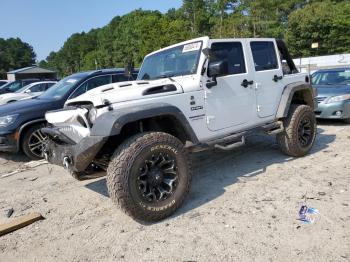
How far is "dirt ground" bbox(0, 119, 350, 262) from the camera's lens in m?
3.10

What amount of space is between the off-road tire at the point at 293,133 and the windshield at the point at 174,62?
6.62 feet

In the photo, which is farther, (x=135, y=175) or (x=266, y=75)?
(x=266, y=75)

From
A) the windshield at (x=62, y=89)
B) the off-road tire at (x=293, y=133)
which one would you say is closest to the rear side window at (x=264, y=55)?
the off-road tire at (x=293, y=133)

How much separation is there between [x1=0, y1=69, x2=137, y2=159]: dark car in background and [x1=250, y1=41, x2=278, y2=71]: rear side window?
6.93ft

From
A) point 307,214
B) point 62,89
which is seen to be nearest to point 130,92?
point 307,214

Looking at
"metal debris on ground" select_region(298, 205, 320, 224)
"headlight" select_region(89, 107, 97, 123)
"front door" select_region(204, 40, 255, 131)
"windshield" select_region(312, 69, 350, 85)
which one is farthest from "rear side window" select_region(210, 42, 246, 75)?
"windshield" select_region(312, 69, 350, 85)

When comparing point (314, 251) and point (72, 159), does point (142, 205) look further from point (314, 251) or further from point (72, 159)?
point (314, 251)

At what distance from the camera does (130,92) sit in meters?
3.71

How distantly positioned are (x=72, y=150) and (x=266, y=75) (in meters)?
3.05

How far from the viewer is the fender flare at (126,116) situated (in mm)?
3354

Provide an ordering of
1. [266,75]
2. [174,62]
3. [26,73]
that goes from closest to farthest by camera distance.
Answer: [174,62] < [266,75] < [26,73]

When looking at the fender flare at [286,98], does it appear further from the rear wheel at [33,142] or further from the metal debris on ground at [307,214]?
the rear wheel at [33,142]

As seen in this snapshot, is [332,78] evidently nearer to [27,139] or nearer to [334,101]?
[334,101]

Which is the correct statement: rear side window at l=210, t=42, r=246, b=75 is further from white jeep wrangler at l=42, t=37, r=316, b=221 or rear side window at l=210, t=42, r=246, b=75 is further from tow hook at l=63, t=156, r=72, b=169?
tow hook at l=63, t=156, r=72, b=169
